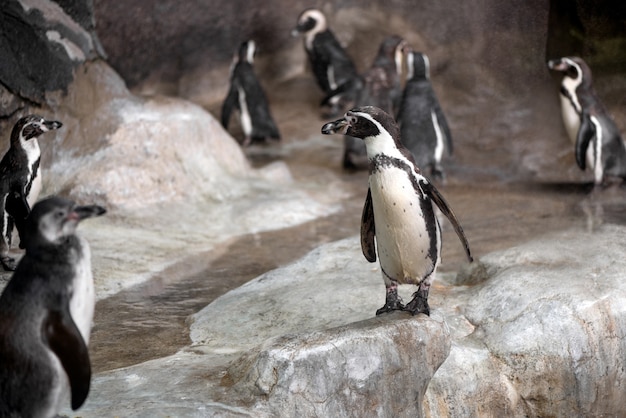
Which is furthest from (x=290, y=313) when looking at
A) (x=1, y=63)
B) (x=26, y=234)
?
(x=1, y=63)

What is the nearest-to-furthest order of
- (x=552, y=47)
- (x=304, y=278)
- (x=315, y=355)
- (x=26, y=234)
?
1. (x=26, y=234)
2. (x=315, y=355)
3. (x=304, y=278)
4. (x=552, y=47)

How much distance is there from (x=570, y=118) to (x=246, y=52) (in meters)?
3.97

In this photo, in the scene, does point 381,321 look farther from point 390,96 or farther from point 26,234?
point 390,96

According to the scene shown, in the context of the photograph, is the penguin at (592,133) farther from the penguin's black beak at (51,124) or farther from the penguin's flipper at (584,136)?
the penguin's black beak at (51,124)

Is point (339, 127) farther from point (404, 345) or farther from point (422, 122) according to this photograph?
point (422, 122)

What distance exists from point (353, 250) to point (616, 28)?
14.2ft

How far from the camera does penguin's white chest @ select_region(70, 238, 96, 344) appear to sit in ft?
9.75

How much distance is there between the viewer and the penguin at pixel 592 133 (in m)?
7.66

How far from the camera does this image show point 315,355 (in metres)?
3.55

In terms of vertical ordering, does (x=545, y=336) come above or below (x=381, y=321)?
below

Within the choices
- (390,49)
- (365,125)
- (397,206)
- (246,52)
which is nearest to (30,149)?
(365,125)

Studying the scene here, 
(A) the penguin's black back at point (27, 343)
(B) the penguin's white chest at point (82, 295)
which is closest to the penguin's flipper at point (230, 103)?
(B) the penguin's white chest at point (82, 295)

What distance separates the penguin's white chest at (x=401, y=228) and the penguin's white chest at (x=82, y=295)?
129cm

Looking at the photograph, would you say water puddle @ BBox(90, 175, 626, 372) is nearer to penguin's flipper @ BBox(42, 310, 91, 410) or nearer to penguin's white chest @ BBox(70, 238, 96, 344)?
penguin's white chest @ BBox(70, 238, 96, 344)
